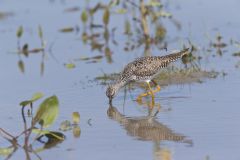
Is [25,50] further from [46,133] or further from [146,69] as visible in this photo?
[46,133]

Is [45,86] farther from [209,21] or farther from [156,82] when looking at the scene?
[209,21]

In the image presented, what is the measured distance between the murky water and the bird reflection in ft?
0.04

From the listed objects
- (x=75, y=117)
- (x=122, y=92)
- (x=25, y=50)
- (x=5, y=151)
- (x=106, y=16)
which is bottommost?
(x=5, y=151)

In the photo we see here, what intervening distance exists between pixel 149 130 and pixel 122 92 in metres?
2.46

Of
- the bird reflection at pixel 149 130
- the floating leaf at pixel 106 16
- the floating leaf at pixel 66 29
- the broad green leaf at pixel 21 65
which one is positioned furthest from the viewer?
the floating leaf at pixel 66 29

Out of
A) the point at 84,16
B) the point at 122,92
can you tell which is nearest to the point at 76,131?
the point at 122,92

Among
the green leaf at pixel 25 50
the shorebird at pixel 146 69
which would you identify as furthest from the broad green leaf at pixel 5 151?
the green leaf at pixel 25 50

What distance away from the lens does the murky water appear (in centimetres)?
787

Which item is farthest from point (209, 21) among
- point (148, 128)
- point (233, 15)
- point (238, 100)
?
point (148, 128)

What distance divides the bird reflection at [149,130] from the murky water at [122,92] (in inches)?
0.4

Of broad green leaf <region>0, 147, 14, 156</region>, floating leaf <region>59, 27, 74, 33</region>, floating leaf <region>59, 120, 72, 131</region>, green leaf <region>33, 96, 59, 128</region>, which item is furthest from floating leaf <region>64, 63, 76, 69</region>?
broad green leaf <region>0, 147, 14, 156</region>

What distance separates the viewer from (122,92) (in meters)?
11.1

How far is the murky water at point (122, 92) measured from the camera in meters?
7.87

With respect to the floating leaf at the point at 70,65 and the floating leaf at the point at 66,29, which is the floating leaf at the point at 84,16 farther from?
the floating leaf at the point at 70,65
